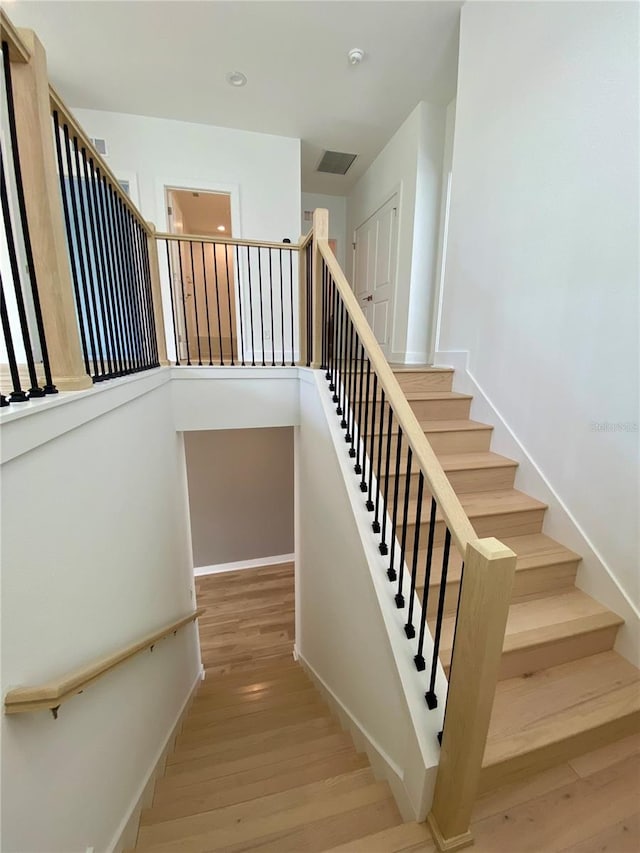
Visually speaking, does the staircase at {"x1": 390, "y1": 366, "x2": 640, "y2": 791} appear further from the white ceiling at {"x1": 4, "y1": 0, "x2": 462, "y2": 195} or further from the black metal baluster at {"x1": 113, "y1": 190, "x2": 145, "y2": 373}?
the white ceiling at {"x1": 4, "y1": 0, "x2": 462, "y2": 195}

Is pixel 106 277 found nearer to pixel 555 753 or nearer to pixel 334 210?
pixel 555 753

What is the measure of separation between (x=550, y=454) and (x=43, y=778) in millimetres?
2358

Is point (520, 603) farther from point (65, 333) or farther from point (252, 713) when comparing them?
point (65, 333)

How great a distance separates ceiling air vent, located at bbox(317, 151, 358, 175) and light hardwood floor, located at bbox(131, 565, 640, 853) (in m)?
5.46

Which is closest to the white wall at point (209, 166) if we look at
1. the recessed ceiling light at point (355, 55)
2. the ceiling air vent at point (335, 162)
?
the ceiling air vent at point (335, 162)

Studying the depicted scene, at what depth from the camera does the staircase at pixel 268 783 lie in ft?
3.89

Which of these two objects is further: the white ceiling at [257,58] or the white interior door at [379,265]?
the white interior door at [379,265]

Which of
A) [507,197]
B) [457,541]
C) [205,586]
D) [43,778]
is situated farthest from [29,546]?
[205,586]

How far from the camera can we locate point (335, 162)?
459cm

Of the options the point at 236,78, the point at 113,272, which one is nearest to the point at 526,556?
the point at 113,272

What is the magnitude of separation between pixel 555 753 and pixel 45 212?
2.43 meters

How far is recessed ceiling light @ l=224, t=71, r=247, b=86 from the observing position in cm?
310

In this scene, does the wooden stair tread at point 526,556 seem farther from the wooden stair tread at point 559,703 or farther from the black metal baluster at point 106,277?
the black metal baluster at point 106,277

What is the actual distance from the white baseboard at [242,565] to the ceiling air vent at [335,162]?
560 cm
